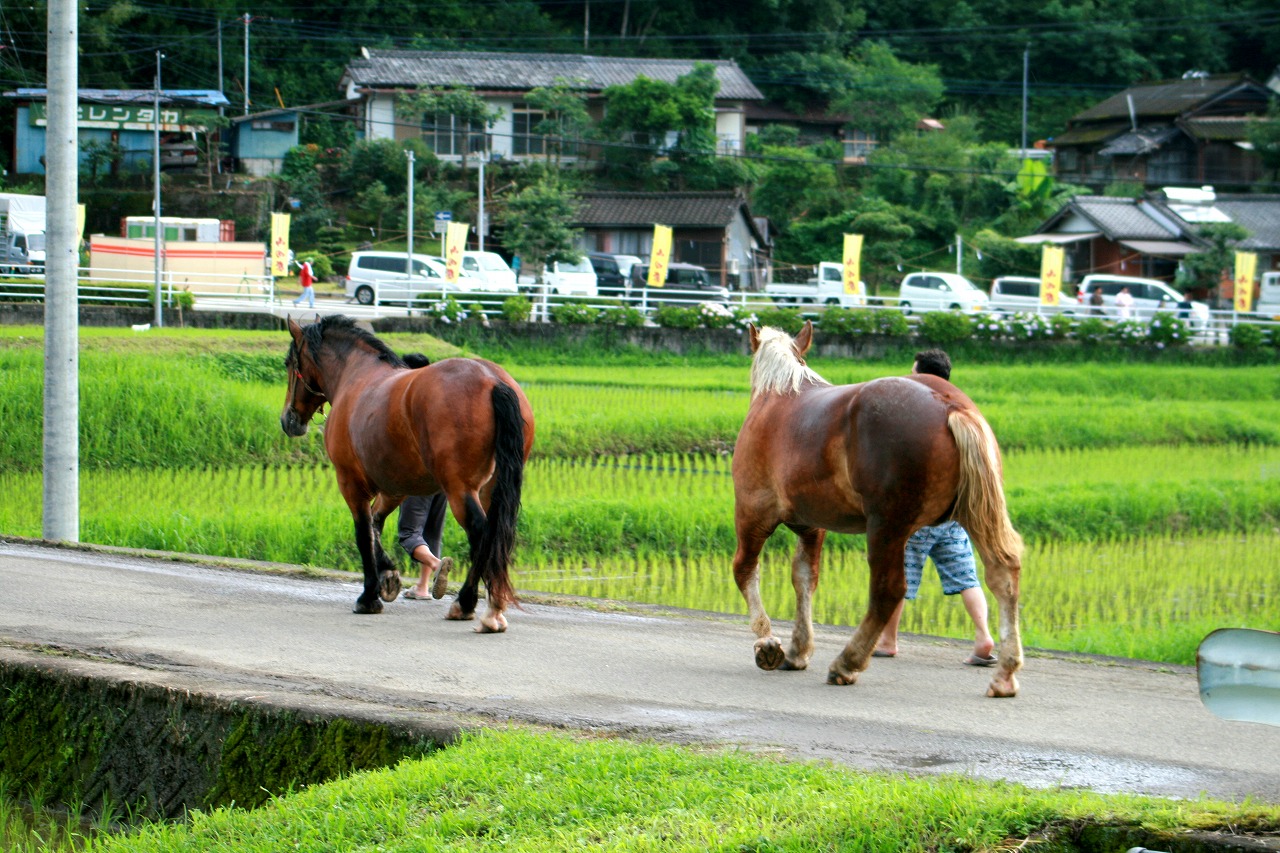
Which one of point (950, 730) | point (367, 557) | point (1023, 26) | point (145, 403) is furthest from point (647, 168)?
point (950, 730)

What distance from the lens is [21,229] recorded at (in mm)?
33125

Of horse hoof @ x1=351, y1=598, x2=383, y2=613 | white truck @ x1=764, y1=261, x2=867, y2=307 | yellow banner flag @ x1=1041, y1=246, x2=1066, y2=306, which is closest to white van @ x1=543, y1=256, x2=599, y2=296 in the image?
white truck @ x1=764, y1=261, x2=867, y2=307

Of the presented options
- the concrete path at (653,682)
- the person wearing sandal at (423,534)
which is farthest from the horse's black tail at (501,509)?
the person wearing sandal at (423,534)

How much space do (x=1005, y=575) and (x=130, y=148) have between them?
132 ft

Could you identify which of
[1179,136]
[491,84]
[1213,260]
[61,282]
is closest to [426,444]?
[61,282]

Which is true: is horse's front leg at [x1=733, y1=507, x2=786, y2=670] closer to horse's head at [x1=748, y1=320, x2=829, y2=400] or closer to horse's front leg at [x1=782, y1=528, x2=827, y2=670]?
horse's front leg at [x1=782, y1=528, x2=827, y2=670]

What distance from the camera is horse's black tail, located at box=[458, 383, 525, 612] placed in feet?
23.6

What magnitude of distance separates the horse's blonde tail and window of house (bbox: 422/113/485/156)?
1484 inches

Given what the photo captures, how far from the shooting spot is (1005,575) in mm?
5727

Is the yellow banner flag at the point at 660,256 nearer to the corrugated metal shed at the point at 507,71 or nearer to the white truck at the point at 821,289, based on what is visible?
the white truck at the point at 821,289

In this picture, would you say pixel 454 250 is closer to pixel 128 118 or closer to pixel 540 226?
pixel 540 226

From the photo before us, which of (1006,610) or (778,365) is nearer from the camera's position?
(1006,610)

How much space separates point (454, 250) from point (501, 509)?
24.1 meters

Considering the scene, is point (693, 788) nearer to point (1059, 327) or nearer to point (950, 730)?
point (950, 730)
